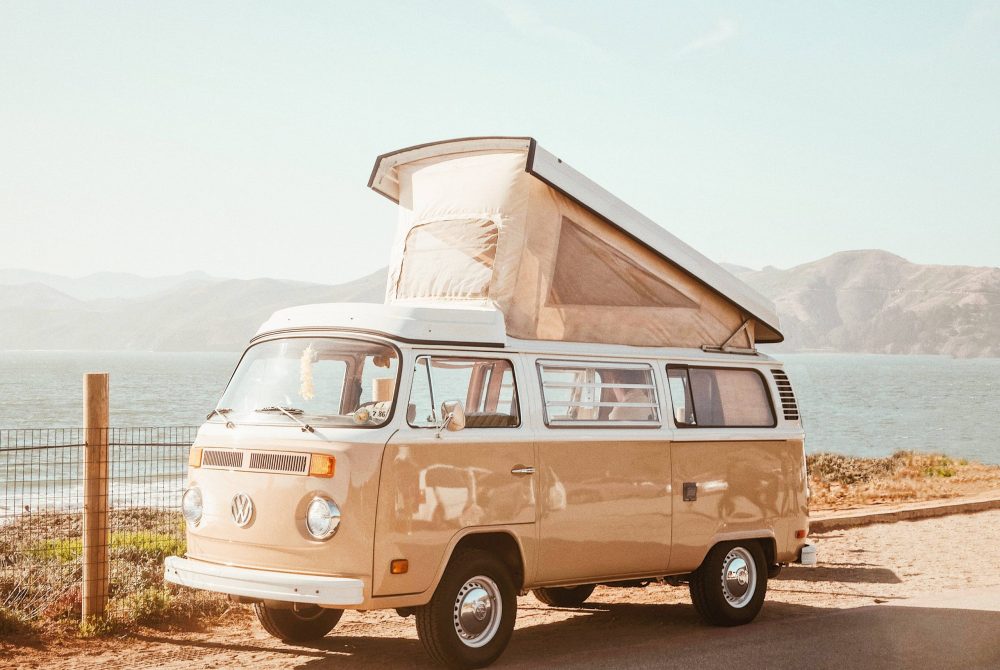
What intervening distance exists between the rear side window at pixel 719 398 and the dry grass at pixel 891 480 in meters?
9.33

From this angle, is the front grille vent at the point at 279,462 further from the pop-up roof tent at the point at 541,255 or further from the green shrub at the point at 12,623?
the green shrub at the point at 12,623

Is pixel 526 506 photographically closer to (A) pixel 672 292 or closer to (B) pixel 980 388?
(A) pixel 672 292

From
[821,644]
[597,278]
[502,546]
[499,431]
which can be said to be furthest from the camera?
[597,278]

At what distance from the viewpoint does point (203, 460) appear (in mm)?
8656

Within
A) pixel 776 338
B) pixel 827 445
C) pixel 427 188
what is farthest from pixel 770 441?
pixel 827 445

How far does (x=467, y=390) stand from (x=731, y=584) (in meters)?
3.33

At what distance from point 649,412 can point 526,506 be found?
1778 mm

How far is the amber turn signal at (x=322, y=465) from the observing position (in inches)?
310

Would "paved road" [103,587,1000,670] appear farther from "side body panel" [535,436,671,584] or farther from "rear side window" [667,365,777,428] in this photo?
"rear side window" [667,365,777,428]

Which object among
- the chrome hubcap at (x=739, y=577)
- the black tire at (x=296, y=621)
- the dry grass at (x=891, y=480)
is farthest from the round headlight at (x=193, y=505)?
the dry grass at (x=891, y=480)

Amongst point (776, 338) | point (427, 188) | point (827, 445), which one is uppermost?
point (427, 188)

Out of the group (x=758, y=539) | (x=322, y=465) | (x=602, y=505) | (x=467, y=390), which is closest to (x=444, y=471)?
(x=322, y=465)

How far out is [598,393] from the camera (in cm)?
977

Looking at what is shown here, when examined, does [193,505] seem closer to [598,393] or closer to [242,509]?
[242,509]
